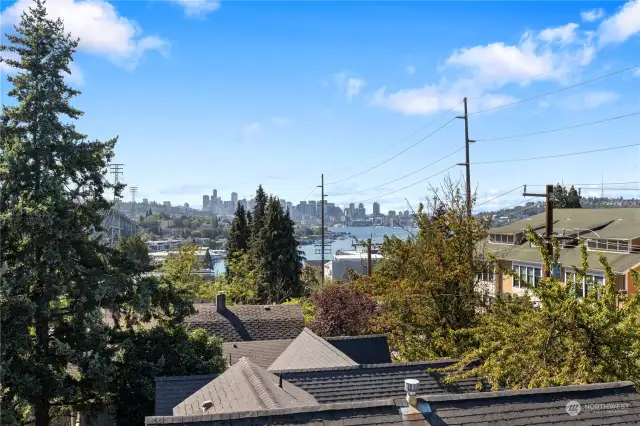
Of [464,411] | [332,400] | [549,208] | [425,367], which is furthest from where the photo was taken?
[549,208]

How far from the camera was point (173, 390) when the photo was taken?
45.6 ft

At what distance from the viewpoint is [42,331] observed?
1714 cm

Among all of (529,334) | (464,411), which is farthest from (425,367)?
(464,411)

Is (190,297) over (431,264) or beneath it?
beneath

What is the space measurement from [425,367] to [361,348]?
5797mm

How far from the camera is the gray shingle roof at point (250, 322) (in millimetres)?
27156

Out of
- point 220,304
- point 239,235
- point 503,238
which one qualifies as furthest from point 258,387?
point 503,238

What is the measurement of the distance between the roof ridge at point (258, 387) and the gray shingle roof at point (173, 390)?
4.17ft

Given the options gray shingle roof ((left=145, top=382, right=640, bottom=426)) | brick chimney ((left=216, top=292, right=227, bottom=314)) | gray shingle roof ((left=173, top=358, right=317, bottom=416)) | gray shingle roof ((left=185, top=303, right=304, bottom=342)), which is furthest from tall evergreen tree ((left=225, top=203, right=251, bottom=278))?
gray shingle roof ((left=145, top=382, right=640, bottom=426))

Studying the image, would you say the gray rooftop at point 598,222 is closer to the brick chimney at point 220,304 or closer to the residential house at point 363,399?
the brick chimney at point 220,304

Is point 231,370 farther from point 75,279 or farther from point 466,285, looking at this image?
point 466,285

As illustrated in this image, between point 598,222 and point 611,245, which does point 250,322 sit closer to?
point 611,245

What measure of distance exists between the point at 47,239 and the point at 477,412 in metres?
13.5

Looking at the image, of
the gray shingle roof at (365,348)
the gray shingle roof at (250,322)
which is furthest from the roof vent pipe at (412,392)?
the gray shingle roof at (250,322)
